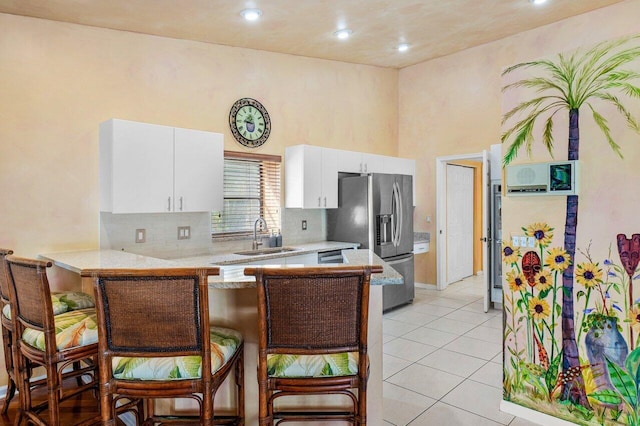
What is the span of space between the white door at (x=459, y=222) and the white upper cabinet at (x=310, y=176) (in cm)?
240

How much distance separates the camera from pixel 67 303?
2686 mm

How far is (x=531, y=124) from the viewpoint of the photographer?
262cm

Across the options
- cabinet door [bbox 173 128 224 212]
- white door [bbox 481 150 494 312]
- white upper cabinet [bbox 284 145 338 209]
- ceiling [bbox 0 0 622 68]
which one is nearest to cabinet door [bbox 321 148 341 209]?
white upper cabinet [bbox 284 145 338 209]

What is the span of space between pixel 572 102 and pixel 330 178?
311cm

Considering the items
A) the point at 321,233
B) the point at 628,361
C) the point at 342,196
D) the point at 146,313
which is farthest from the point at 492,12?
the point at 146,313

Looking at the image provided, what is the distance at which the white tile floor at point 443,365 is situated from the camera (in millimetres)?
2789

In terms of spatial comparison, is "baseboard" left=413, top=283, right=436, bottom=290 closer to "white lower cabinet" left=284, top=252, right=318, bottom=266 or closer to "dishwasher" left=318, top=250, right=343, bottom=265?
"dishwasher" left=318, top=250, right=343, bottom=265

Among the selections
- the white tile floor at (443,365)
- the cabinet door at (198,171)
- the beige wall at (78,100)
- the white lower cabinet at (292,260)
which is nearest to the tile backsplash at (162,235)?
the beige wall at (78,100)

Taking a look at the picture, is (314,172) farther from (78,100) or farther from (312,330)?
(312,330)

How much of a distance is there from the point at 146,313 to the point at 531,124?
7.97 feet

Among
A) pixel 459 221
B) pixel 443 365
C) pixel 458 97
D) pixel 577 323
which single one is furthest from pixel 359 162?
pixel 577 323

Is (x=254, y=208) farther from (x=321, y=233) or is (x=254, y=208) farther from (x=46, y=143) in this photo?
(x=46, y=143)

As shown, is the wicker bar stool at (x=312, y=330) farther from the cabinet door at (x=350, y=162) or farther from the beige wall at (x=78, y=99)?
the cabinet door at (x=350, y=162)

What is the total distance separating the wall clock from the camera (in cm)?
468
